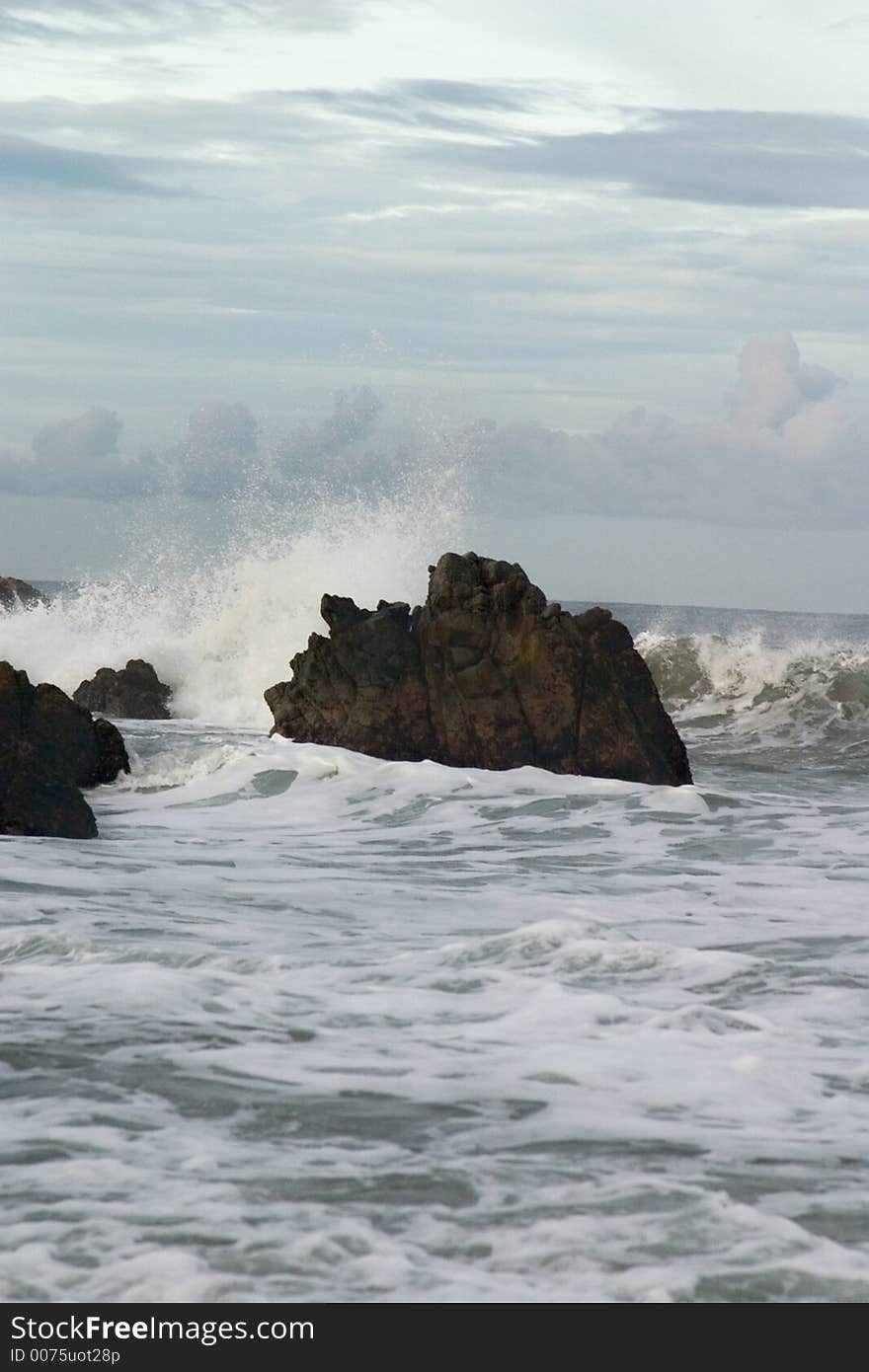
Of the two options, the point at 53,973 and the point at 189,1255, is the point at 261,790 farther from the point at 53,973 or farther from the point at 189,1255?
the point at 189,1255

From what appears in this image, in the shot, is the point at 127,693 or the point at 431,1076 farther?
the point at 127,693

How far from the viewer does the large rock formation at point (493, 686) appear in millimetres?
15453

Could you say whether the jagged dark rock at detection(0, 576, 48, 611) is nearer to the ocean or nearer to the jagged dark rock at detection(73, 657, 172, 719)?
the jagged dark rock at detection(73, 657, 172, 719)

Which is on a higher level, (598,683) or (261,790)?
(598,683)

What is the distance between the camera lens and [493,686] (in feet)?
51.5

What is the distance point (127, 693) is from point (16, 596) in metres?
9.39

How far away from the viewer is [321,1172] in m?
4.91

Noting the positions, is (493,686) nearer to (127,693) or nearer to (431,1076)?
(127,693)

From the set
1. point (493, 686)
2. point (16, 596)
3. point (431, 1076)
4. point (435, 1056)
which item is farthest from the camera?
point (16, 596)

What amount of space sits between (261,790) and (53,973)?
7.43 m

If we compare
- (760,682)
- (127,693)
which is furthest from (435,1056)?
(760,682)

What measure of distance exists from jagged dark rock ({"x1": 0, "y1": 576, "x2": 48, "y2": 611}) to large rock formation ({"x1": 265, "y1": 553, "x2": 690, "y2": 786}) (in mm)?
15761
